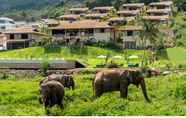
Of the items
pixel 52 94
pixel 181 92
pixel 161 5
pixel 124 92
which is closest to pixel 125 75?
pixel 124 92

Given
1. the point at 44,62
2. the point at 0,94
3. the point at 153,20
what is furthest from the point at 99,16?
the point at 0,94

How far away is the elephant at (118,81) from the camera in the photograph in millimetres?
23094

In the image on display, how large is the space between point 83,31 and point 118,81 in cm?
7152

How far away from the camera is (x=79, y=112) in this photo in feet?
45.0

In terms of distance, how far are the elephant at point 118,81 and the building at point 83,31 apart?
6862cm

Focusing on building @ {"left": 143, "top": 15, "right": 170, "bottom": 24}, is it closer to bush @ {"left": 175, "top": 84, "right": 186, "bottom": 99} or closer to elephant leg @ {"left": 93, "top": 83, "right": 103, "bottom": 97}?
elephant leg @ {"left": 93, "top": 83, "right": 103, "bottom": 97}

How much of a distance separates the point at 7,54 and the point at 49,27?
14209 millimetres

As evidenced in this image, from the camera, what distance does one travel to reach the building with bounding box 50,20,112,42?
305ft

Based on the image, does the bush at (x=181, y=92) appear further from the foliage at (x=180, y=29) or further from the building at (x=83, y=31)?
the building at (x=83, y=31)

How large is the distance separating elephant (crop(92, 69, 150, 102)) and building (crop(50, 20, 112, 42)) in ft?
225

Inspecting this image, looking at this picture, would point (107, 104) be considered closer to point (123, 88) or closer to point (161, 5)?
point (123, 88)

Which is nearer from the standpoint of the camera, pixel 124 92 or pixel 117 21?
pixel 124 92

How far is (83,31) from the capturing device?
310 feet

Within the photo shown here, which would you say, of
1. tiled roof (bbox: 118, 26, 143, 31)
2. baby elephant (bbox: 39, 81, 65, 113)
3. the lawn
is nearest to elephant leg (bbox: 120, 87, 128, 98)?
the lawn
